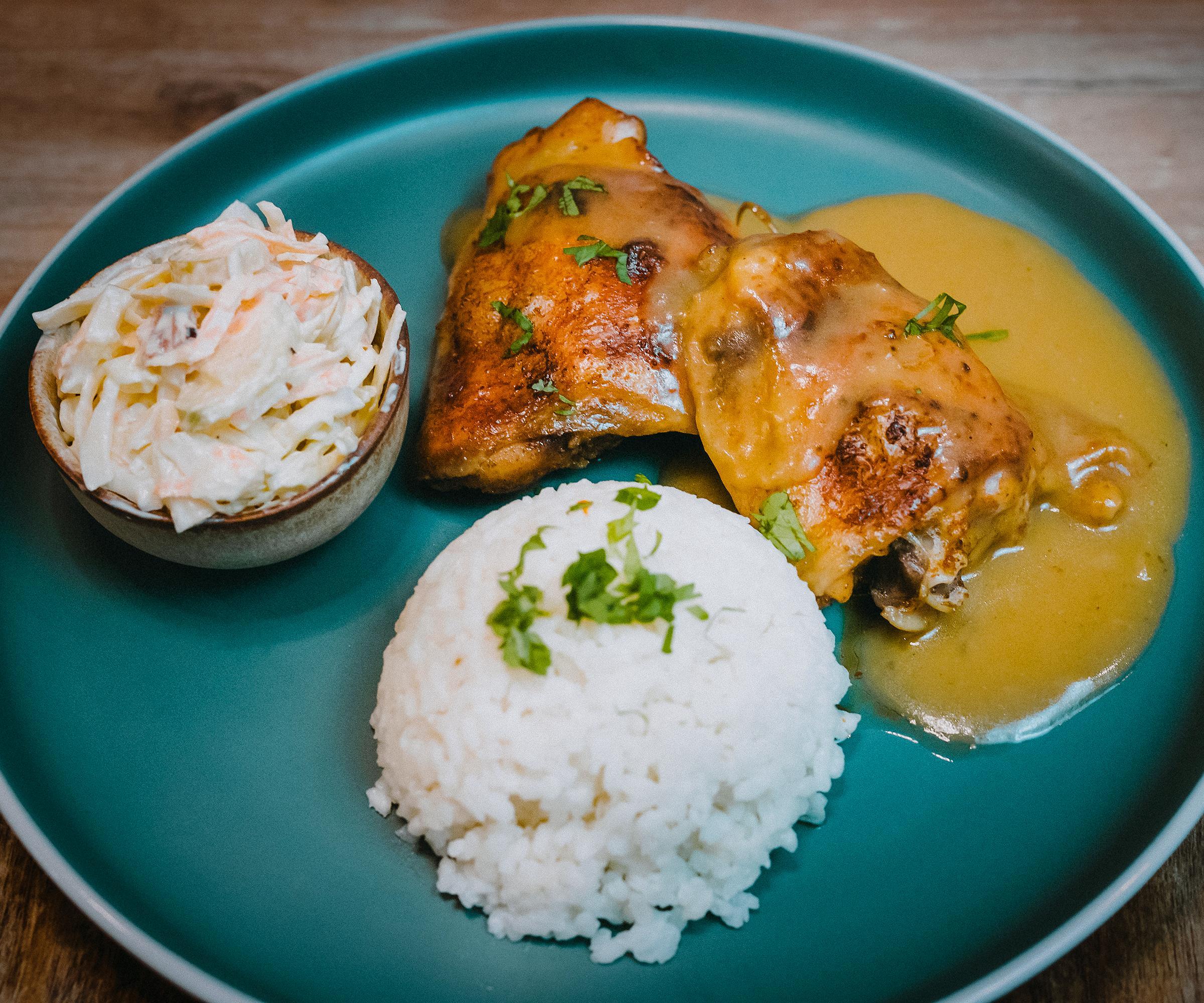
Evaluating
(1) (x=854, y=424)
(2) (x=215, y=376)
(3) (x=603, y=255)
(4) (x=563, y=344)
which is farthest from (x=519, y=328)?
(1) (x=854, y=424)

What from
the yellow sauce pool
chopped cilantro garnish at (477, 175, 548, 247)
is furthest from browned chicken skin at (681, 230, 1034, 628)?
chopped cilantro garnish at (477, 175, 548, 247)

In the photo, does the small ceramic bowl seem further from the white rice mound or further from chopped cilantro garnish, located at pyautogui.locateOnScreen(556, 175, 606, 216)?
chopped cilantro garnish, located at pyautogui.locateOnScreen(556, 175, 606, 216)

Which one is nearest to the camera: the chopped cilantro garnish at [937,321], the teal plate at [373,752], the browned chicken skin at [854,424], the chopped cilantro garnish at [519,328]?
the teal plate at [373,752]

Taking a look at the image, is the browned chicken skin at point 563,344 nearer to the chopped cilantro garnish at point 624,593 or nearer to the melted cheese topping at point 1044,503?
the chopped cilantro garnish at point 624,593

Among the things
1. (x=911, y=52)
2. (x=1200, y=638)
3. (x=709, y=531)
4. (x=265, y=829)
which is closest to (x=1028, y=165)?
(x=911, y=52)

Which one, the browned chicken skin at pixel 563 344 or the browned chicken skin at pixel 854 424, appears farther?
the browned chicken skin at pixel 563 344

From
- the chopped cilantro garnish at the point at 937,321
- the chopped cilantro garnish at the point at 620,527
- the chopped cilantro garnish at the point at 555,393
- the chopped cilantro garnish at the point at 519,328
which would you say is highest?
the chopped cilantro garnish at the point at 937,321

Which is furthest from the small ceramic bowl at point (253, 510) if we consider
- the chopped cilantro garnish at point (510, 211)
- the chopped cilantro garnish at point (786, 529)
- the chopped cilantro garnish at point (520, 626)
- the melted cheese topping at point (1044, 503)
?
the melted cheese topping at point (1044, 503)
